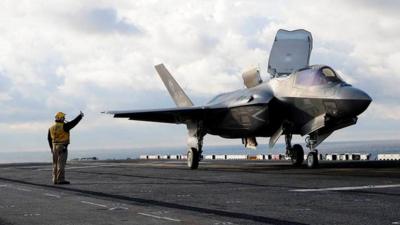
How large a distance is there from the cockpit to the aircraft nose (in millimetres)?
1176

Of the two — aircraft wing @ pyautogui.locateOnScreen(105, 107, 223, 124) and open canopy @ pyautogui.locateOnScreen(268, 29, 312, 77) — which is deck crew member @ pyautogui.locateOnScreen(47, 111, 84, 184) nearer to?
aircraft wing @ pyautogui.locateOnScreen(105, 107, 223, 124)

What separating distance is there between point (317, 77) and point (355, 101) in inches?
86.9

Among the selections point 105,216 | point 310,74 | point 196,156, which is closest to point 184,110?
point 196,156

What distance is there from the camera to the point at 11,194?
43.8ft

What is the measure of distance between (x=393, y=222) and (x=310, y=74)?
14922 millimetres

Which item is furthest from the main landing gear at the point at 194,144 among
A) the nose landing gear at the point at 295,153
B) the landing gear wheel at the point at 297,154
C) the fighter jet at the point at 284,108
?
the landing gear wheel at the point at 297,154

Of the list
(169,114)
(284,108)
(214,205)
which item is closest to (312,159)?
(284,108)

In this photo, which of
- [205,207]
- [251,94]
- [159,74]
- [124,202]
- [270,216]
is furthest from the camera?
[159,74]

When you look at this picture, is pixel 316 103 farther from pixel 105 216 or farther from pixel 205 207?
pixel 105 216

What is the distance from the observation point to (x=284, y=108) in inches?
910

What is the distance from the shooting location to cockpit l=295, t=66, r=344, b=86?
21.4m

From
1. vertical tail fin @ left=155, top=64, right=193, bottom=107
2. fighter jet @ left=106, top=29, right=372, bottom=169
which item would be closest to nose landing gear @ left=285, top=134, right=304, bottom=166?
fighter jet @ left=106, top=29, right=372, bottom=169

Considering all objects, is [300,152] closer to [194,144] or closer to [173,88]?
[194,144]

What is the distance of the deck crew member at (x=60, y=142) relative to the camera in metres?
17.0
